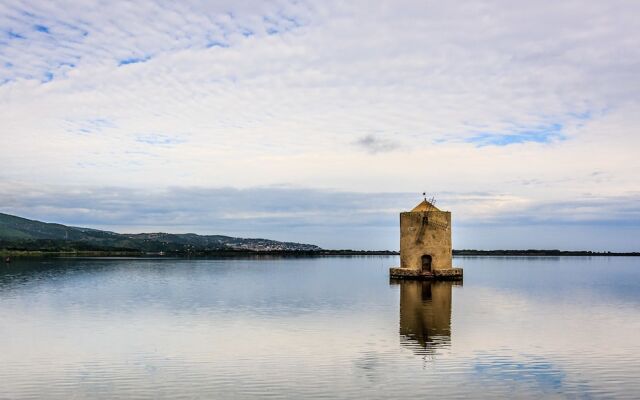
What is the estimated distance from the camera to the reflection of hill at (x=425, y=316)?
1694cm

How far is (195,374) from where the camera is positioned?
12703 millimetres

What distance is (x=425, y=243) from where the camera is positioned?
135 feet

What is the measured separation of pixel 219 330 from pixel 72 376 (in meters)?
6.56

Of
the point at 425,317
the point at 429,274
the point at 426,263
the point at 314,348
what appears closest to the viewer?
the point at 314,348

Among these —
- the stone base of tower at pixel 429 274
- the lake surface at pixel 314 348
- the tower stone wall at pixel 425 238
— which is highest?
the tower stone wall at pixel 425 238

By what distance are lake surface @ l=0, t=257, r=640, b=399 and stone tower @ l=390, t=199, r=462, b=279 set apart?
464 inches

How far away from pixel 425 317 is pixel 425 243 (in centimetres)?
1897

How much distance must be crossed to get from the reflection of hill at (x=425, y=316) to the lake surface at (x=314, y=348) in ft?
0.22

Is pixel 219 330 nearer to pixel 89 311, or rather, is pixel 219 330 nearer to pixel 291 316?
pixel 291 316

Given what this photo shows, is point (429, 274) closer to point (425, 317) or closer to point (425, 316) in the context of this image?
point (425, 316)

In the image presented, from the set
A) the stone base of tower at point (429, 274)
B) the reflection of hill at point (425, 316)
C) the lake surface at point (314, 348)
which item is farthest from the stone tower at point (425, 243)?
the lake surface at point (314, 348)

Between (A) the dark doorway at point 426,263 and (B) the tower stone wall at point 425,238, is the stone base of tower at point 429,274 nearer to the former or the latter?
(B) the tower stone wall at point 425,238

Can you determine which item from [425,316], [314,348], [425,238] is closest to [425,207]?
[425,238]

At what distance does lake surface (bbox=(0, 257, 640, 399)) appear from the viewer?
38.3 feet
